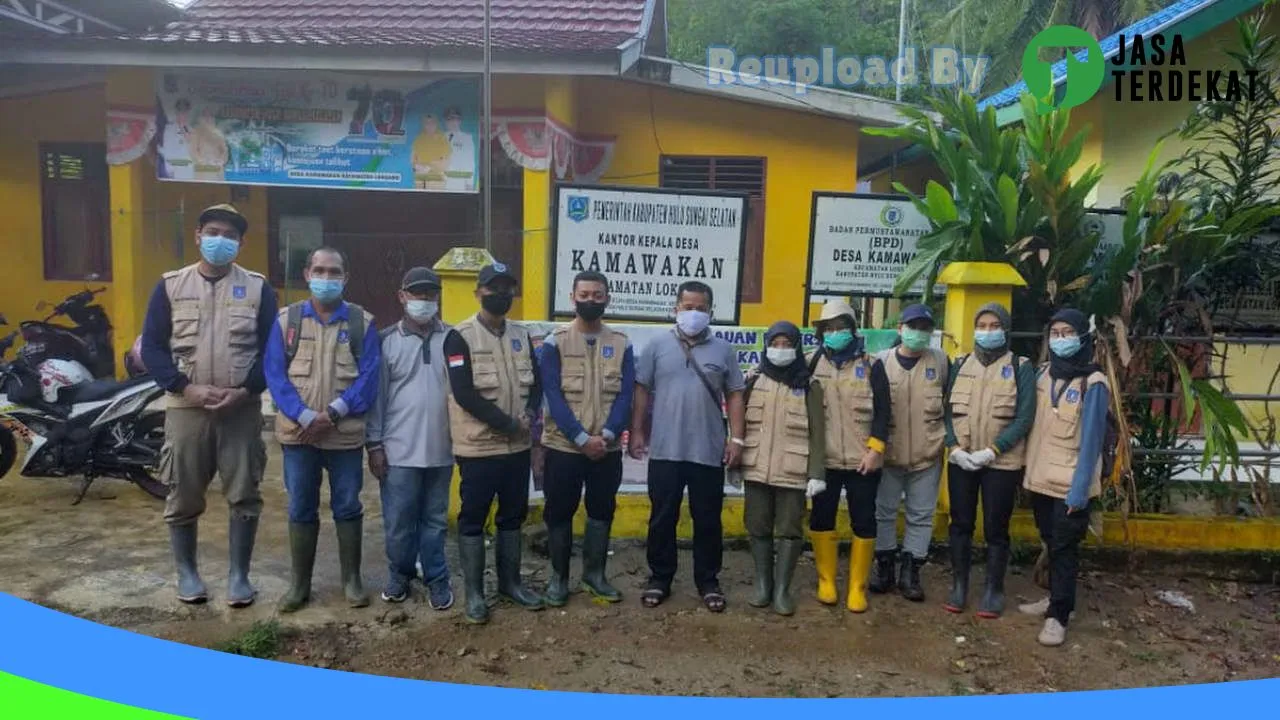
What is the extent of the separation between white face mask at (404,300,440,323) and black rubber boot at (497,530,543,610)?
1.09 meters

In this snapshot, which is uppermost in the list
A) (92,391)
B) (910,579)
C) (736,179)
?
(736,179)

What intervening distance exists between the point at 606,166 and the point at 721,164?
1.22m

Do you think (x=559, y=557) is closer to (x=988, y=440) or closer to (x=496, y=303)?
(x=496, y=303)

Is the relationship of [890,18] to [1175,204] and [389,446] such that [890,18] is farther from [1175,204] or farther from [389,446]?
[389,446]

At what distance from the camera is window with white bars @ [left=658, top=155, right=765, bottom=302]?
969 cm

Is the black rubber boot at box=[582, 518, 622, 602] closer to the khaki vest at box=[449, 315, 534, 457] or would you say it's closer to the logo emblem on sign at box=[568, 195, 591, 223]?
the khaki vest at box=[449, 315, 534, 457]

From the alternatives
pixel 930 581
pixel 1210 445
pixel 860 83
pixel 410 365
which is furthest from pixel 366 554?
pixel 860 83

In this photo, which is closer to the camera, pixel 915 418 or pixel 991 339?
pixel 991 339

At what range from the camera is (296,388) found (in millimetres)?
4184

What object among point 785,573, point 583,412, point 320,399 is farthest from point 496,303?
point 785,573

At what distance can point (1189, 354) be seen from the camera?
221 inches

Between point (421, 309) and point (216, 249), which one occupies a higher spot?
point (216, 249)

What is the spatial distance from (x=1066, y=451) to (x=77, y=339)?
704 centimetres

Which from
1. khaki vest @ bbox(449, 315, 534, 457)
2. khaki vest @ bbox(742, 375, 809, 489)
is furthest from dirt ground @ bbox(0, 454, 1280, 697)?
khaki vest @ bbox(449, 315, 534, 457)
